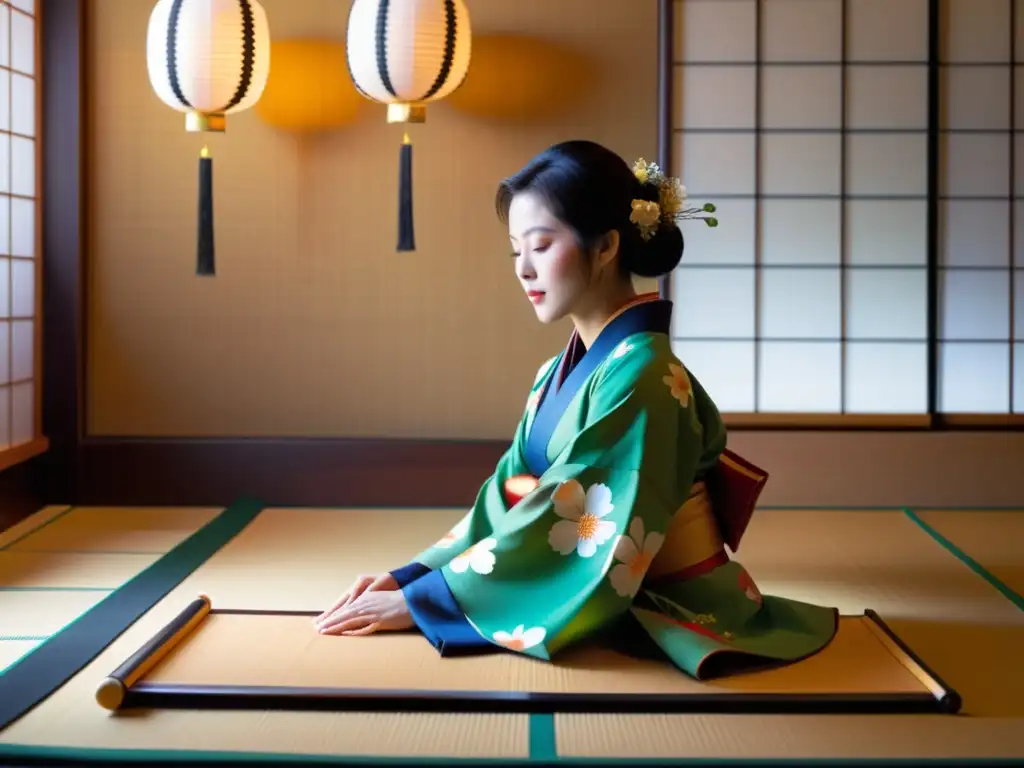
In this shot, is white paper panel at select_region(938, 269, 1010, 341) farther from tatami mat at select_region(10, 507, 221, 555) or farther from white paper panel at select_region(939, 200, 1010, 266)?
tatami mat at select_region(10, 507, 221, 555)

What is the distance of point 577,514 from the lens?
A: 7.75 ft

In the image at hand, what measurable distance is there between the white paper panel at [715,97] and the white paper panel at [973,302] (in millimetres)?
949

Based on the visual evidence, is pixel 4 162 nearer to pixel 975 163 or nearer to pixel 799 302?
pixel 799 302

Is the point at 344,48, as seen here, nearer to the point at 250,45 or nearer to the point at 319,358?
the point at 250,45

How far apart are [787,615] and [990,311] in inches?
90.9

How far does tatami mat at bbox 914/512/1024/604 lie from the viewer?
131 inches

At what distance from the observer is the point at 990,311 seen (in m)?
4.37

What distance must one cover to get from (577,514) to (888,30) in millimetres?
2746

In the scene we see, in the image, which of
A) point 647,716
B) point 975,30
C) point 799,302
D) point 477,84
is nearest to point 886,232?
point 799,302

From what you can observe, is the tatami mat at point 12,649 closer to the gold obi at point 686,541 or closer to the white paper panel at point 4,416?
the gold obi at point 686,541

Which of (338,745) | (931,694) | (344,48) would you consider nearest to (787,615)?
(931,694)

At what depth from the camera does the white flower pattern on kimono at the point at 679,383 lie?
245 centimetres

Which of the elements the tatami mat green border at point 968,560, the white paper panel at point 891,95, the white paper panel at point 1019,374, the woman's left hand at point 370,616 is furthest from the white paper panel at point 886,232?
the woman's left hand at point 370,616

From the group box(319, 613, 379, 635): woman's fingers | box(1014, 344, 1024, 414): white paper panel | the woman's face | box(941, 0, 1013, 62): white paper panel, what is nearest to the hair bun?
the woman's face
